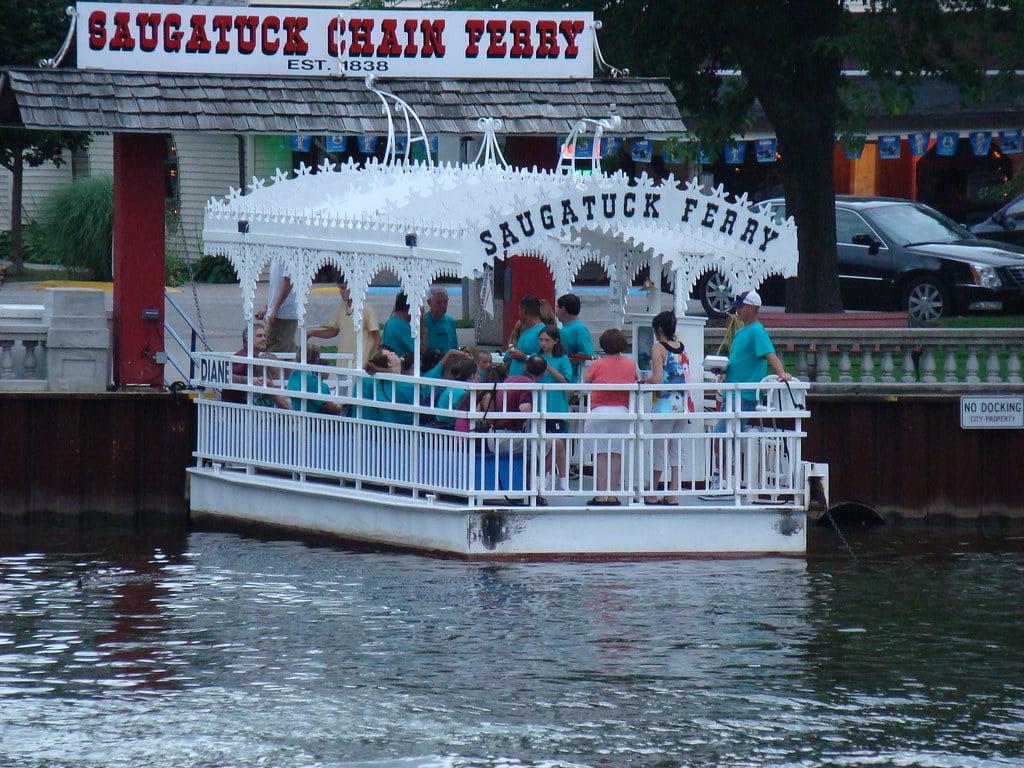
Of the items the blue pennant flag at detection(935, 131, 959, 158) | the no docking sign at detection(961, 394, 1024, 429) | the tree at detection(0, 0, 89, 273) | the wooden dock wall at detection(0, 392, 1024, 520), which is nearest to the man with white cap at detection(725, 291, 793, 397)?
the wooden dock wall at detection(0, 392, 1024, 520)

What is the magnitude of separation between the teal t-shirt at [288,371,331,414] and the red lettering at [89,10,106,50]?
3890 millimetres

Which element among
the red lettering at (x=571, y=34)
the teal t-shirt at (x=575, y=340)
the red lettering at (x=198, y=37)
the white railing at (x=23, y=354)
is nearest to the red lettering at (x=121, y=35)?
the red lettering at (x=198, y=37)

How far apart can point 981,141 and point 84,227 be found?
16291mm

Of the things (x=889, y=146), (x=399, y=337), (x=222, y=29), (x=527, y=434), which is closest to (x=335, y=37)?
(x=222, y=29)

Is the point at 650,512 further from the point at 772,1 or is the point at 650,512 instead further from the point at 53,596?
the point at 772,1

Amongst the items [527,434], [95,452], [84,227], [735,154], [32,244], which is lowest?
[95,452]

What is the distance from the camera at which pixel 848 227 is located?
26.6 m

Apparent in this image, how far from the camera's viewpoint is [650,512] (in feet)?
51.3

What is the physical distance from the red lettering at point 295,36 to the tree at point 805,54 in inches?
181

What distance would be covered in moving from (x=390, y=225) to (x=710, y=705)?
636cm

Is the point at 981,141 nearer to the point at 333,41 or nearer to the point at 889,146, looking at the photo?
the point at 889,146

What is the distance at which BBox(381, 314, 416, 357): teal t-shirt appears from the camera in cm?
1738

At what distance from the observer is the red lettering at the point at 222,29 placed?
63.6 ft

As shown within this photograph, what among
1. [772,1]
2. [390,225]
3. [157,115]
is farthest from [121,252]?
[772,1]
